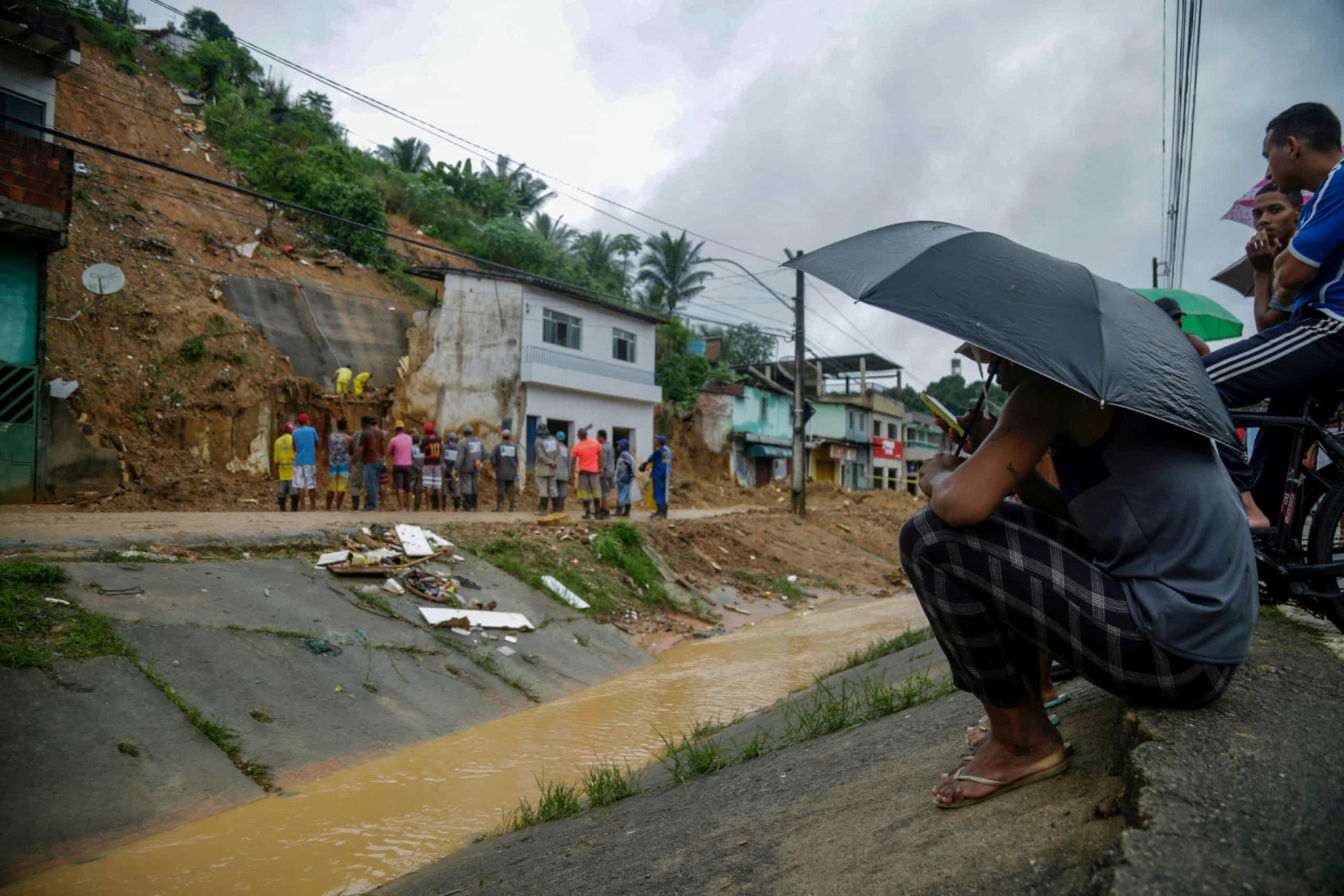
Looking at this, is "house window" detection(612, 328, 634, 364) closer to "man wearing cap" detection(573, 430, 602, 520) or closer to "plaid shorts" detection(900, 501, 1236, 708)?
"man wearing cap" detection(573, 430, 602, 520)

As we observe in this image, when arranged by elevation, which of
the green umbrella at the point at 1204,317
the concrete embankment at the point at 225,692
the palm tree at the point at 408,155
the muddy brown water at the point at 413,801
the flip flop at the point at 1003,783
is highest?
the palm tree at the point at 408,155

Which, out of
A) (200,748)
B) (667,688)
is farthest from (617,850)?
(667,688)

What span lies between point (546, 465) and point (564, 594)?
254 inches

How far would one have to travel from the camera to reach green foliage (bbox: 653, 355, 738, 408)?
35.4 metres

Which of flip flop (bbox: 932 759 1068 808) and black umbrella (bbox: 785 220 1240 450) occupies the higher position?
black umbrella (bbox: 785 220 1240 450)

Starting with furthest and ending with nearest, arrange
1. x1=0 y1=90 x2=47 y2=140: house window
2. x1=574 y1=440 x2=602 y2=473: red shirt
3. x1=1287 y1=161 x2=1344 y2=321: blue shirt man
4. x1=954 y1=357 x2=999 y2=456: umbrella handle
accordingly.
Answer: x1=574 y1=440 x2=602 y2=473: red shirt → x1=0 y1=90 x2=47 y2=140: house window → x1=1287 y1=161 x2=1344 y2=321: blue shirt man → x1=954 y1=357 x2=999 y2=456: umbrella handle

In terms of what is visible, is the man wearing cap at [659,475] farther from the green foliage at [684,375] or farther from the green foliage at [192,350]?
the green foliage at [684,375]

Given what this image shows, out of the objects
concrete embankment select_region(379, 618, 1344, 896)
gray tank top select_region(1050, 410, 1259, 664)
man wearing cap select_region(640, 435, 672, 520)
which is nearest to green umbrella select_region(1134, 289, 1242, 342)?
concrete embankment select_region(379, 618, 1344, 896)

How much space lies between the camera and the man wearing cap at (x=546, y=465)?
51.9ft

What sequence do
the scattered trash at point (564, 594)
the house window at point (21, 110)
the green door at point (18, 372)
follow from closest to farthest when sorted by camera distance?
the scattered trash at point (564, 594) → the green door at point (18, 372) → the house window at point (21, 110)

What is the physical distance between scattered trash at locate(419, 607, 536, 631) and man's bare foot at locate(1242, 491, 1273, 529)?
21.7ft

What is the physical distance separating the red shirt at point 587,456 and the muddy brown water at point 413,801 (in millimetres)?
7953

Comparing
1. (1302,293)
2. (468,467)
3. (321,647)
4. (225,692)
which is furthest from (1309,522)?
(468,467)

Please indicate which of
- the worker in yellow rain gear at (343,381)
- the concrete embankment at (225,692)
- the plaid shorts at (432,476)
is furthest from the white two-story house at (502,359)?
the concrete embankment at (225,692)
